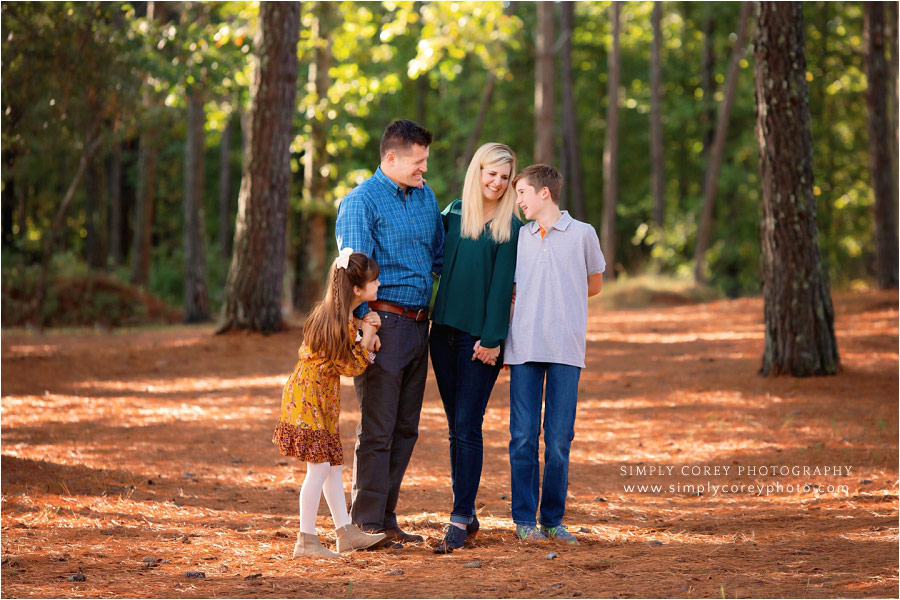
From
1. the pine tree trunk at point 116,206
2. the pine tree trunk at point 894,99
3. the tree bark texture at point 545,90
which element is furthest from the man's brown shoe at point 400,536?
the pine tree trunk at point 116,206

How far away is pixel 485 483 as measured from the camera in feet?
21.8

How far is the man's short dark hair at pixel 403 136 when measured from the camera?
15.7 ft

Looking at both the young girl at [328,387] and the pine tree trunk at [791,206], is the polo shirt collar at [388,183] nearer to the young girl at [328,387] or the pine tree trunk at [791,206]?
the young girl at [328,387]

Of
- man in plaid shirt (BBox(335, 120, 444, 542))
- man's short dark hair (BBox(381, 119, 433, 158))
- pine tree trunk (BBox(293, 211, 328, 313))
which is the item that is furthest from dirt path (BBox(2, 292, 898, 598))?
pine tree trunk (BBox(293, 211, 328, 313))

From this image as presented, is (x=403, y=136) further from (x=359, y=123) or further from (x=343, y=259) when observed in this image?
(x=359, y=123)

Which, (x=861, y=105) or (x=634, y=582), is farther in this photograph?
(x=861, y=105)

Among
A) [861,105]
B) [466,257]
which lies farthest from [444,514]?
[861,105]

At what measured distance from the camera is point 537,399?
16.2 ft

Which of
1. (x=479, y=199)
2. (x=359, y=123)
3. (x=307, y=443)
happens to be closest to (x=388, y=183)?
(x=479, y=199)

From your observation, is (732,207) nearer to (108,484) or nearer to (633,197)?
(633,197)

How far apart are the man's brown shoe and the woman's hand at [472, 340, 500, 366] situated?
107 cm

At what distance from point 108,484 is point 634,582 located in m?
3.90

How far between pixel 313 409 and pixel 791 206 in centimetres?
683

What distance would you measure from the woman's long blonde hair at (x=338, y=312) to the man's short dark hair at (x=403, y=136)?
0.64 metres
